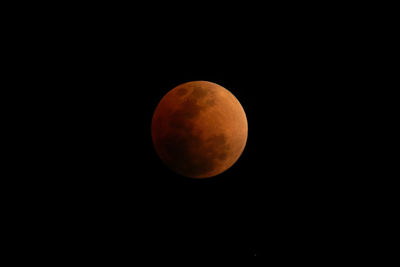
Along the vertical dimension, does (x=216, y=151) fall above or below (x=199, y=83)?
below

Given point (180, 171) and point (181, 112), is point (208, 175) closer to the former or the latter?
point (180, 171)

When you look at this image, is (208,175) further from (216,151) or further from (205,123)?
(205,123)

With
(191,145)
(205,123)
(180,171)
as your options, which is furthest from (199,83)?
(180,171)

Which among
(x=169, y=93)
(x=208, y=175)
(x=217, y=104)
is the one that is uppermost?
(x=169, y=93)

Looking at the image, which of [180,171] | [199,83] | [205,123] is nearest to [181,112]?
[205,123]

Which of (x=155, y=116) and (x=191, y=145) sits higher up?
(x=155, y=116)

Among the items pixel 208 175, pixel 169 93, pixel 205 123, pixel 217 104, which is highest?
pixel 169 93

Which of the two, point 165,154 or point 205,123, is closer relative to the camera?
point 205,123

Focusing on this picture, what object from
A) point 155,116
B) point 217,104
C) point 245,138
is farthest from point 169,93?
point 245,138

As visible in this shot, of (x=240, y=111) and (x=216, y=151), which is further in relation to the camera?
(x=240, y=111)
